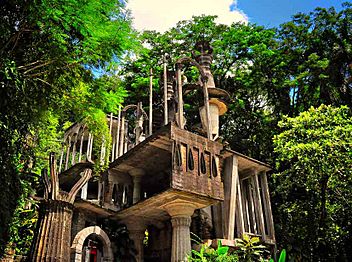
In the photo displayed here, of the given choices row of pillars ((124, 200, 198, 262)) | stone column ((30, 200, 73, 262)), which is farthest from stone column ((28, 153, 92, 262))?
row of pillars ((124, 200, 198, 262))

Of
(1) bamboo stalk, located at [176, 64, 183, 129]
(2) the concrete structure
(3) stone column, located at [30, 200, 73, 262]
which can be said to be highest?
(1) bamboo stalk, located at [176, 64, 183, 129]

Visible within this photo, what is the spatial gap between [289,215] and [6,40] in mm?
15837

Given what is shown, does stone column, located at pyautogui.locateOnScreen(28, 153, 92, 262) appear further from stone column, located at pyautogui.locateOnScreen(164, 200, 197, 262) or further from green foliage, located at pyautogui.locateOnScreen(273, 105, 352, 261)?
green foliage, located at pyautogui.locateOnScreen(273, 105, 352, 261)

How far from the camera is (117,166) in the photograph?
47.8ft

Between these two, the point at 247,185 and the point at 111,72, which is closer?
the point at 111,72

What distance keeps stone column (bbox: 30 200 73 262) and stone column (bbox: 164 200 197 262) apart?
11.7 ft

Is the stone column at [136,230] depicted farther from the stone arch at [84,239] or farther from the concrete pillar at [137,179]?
the stone arch at [84,239]

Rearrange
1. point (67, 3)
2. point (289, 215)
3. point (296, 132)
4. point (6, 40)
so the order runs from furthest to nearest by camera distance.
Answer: point (289, 215), point (296, 132), point (6, 40), point (67, 3)

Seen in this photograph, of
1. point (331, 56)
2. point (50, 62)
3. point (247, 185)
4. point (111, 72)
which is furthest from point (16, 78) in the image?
point (331, 56)

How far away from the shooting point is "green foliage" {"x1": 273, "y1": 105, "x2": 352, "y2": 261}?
14.5 meters

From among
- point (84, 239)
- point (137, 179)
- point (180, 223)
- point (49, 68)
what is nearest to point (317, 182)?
point (180, 223)

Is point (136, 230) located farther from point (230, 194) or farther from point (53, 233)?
point (53, 233)

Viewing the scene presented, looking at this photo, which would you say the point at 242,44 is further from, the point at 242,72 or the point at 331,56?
the point at 331,56

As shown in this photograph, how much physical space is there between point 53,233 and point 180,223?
14.1ft
